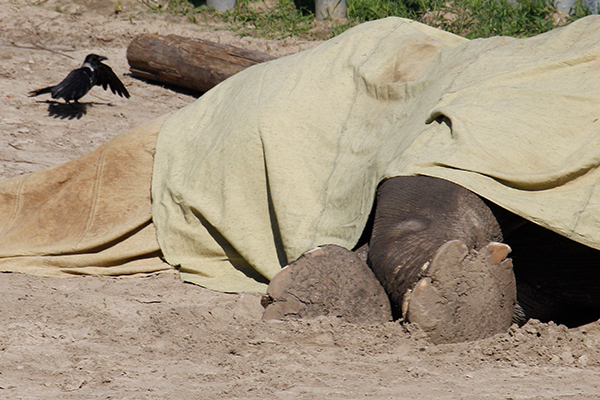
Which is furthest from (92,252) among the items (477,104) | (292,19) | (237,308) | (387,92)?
(292,19)

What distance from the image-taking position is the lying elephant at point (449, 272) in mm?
1983

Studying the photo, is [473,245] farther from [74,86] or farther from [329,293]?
[74,86]

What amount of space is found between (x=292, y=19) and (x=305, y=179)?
4.74m

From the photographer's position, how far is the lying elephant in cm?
198

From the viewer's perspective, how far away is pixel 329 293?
2184 millimetres

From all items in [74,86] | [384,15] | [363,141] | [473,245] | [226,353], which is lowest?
[226,353]

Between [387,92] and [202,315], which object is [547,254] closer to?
[387,92]

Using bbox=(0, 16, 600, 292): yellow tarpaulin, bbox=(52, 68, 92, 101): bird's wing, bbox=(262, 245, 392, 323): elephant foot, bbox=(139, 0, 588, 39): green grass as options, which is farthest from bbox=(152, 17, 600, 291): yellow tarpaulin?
bbox=(139, 0, 588, 39): green grass

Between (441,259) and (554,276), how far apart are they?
63 cm

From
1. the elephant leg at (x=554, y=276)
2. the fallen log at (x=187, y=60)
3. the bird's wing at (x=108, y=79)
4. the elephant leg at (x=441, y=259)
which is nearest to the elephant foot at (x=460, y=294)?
the elephant leg at (x=441, y=259)

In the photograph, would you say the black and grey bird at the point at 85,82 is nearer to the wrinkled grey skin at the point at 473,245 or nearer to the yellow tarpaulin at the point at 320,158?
the yellow tarpaulin at the point at 320,158

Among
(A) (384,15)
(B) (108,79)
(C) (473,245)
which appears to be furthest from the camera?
(A) (384,15)

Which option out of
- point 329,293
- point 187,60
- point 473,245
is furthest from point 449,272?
point 187,60

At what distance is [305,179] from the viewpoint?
2756mm
